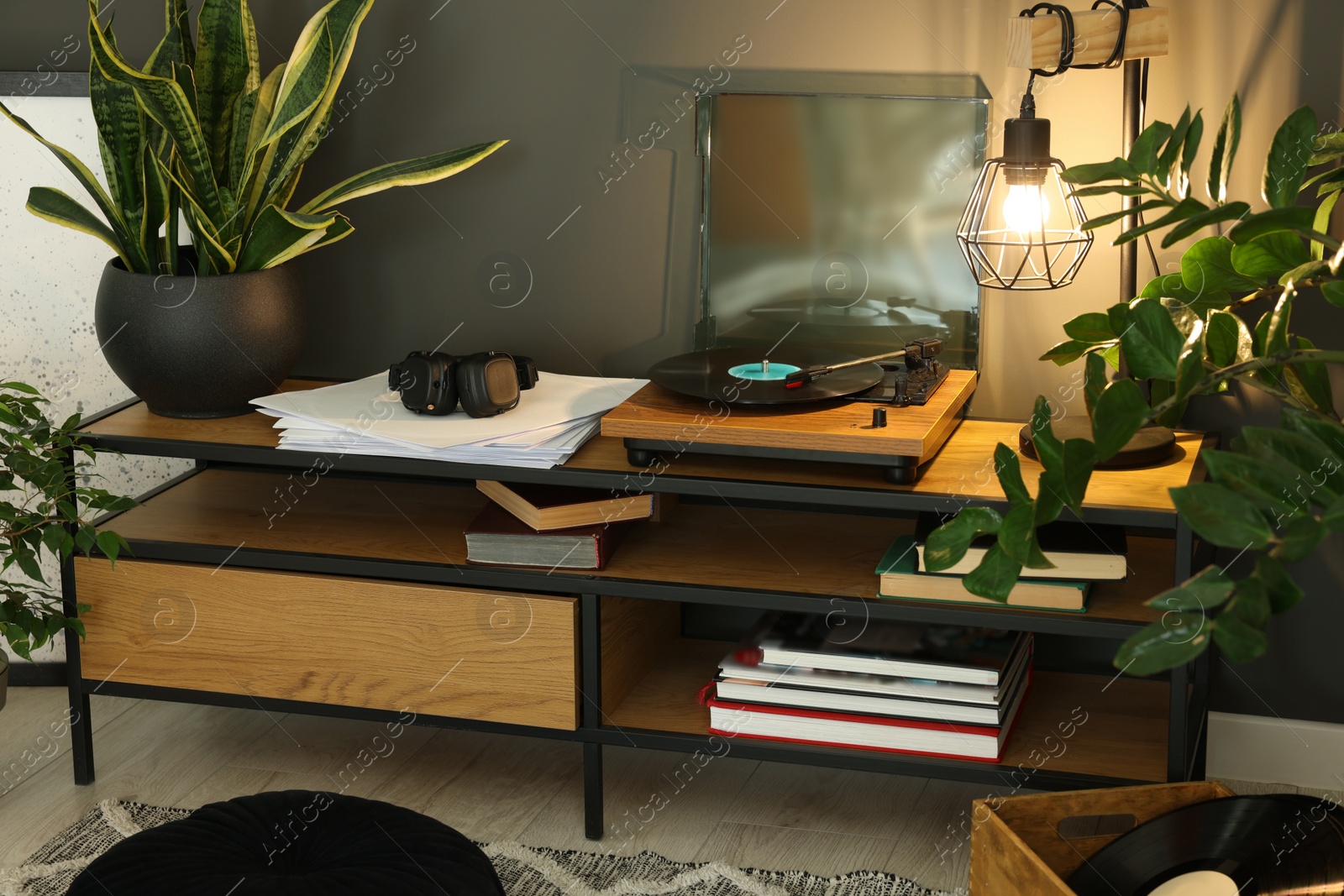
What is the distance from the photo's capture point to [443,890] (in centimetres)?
127

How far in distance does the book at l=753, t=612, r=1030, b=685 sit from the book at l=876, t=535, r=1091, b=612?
6cm

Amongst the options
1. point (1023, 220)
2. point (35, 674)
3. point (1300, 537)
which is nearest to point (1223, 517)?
point (1300, 537)

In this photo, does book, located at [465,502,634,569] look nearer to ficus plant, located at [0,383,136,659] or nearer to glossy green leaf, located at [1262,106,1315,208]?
ficus plant, located at [0,383,136,659]

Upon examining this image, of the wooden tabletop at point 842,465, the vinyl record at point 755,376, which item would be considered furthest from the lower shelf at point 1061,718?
the vinyl record at point 755,376

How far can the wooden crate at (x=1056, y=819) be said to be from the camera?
4.70 ft

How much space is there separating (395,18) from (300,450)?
748 mm

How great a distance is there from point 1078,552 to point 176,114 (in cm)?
128

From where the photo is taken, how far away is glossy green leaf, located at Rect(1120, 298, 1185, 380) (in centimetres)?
88

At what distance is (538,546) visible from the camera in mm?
1717

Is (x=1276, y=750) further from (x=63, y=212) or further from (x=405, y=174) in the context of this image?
(x=63, y=212)

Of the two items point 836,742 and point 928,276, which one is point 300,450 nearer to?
point 836,742

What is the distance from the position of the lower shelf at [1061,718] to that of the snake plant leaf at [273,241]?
31.0 inches

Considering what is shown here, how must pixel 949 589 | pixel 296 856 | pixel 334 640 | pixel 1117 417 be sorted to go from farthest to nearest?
pixel 334 640, pixel 949 589, pixel 296 856, pixel 1117 417

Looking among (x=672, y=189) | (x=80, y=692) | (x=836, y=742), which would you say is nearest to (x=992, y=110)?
(x=672, y=189)
